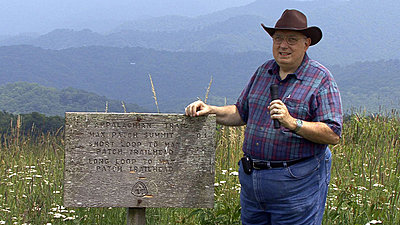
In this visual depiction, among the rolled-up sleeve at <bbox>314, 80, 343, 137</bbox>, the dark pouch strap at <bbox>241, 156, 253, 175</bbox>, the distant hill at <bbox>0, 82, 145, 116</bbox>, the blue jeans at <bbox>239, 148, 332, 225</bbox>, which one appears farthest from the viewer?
the distant hill at <bbox>0, 82, 145, 116</bbox>

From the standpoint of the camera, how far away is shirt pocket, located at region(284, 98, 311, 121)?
3068mm

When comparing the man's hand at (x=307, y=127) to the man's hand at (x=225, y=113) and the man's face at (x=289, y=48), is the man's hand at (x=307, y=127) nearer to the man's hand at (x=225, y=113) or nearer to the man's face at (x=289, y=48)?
the man's face at (x=289, y=48)

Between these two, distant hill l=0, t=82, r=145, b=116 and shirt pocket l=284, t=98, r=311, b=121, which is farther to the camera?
distant hill l=0, t=82, r=145, b=116

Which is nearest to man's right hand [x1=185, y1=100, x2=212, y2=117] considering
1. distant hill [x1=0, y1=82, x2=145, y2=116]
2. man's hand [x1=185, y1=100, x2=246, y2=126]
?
man's hand [x1=185, y1=100, x2=246, y2=126]

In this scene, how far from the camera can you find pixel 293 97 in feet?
10.2

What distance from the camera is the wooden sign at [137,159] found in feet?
11.5

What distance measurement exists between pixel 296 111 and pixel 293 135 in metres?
0.14

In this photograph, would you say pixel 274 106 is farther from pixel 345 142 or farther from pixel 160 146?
pixel 345 142

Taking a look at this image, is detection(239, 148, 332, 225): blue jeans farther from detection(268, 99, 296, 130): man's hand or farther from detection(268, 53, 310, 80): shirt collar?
detection(268, 53, 310, 80): shirt collar

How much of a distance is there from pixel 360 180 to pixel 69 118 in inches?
127

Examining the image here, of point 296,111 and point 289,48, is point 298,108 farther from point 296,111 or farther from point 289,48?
point 289,48

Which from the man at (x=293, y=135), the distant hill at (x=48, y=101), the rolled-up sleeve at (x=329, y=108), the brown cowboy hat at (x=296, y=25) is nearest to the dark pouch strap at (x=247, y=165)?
the man at (x=293, y=135)

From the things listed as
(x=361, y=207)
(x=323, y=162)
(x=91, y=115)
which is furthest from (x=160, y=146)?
(x=361, y=207)

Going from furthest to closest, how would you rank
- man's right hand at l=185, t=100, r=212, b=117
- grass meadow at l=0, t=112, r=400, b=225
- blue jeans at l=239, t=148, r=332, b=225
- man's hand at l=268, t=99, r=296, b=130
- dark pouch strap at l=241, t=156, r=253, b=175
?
grass meadow at l=0, t=112, r=400, b=225
man's right hand at l=185, t=100, r=212, b=117
dark pouch strap at l=241, t=156, r=253, b=175
blue jeans at l=239, t=148, r=332, b=225
man's hand at l=268, t=99, r=296, b=130
